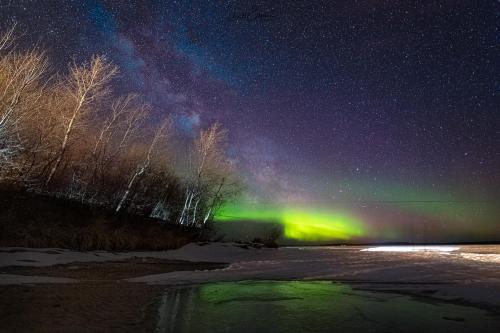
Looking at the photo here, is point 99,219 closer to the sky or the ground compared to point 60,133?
closer to the ground

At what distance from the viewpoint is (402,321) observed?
6.49 meters

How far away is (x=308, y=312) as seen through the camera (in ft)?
23.2

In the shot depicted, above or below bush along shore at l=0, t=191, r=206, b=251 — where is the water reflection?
below

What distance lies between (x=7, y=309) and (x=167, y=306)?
8.55ft

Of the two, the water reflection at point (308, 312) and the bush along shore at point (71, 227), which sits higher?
the bush along shore at point (71, 227)

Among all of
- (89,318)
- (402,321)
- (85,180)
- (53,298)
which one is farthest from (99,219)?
(402,321)

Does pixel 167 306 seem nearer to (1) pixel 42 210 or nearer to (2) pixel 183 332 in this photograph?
(2) pixel 183 332

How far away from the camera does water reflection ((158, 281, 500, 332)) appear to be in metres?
5.95

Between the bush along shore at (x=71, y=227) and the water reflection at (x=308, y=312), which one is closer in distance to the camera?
the water reflection at (x=308, y=312)

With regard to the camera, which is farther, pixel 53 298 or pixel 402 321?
pixel 53 298

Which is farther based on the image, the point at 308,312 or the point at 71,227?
the point at 71,227

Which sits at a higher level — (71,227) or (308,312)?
(71,227)

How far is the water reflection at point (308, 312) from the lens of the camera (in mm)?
5949

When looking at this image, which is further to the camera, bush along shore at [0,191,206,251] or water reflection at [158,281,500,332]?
bush along shore at [0,191,206,251]
